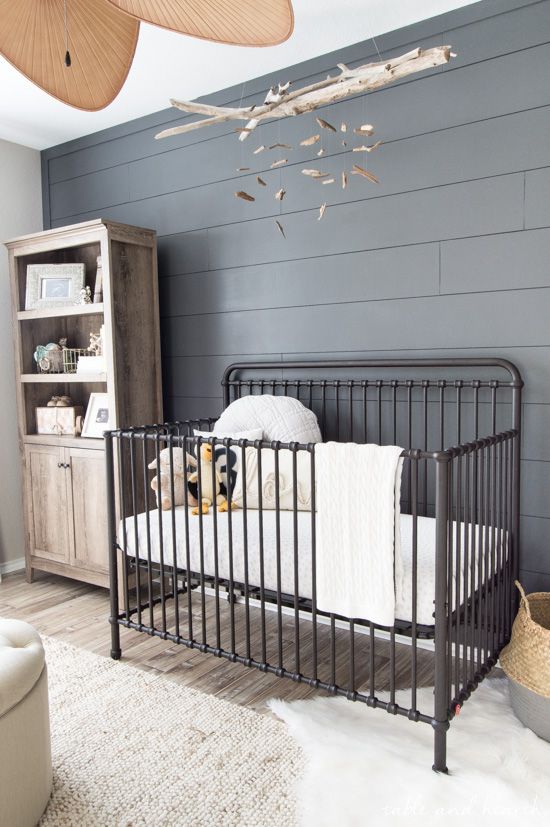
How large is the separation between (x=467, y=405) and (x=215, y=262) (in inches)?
54.5

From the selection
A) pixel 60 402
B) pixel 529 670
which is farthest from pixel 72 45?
pixel 60 402

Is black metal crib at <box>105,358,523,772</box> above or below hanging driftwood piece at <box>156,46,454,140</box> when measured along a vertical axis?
below

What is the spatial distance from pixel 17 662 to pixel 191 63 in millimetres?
2362

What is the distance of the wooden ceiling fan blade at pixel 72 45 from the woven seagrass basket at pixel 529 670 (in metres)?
1.76

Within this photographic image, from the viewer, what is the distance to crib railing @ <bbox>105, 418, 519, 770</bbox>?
1696 millimetres

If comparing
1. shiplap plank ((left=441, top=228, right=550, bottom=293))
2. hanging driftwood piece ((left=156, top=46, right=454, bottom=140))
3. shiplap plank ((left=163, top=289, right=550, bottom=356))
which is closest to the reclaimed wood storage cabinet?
shiplap plank ((left=163, top=289, right=550, bottom=356))

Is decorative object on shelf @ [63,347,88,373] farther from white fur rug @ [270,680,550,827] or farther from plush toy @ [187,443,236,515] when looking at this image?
white fur rug @ [270,680,550,827]

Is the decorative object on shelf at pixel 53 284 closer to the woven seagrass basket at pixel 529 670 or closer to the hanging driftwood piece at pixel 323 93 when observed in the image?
the hanging driftwood piece at pixel 323 93

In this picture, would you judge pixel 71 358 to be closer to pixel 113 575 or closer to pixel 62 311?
pixel 62 311

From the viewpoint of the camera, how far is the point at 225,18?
1.00m

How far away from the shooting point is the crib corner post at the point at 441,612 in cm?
162

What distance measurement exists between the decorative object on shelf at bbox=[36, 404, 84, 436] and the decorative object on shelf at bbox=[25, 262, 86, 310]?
53 centimetres

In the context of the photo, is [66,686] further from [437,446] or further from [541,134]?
[541,134]

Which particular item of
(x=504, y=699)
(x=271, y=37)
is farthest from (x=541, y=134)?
(x=504, y=699)
